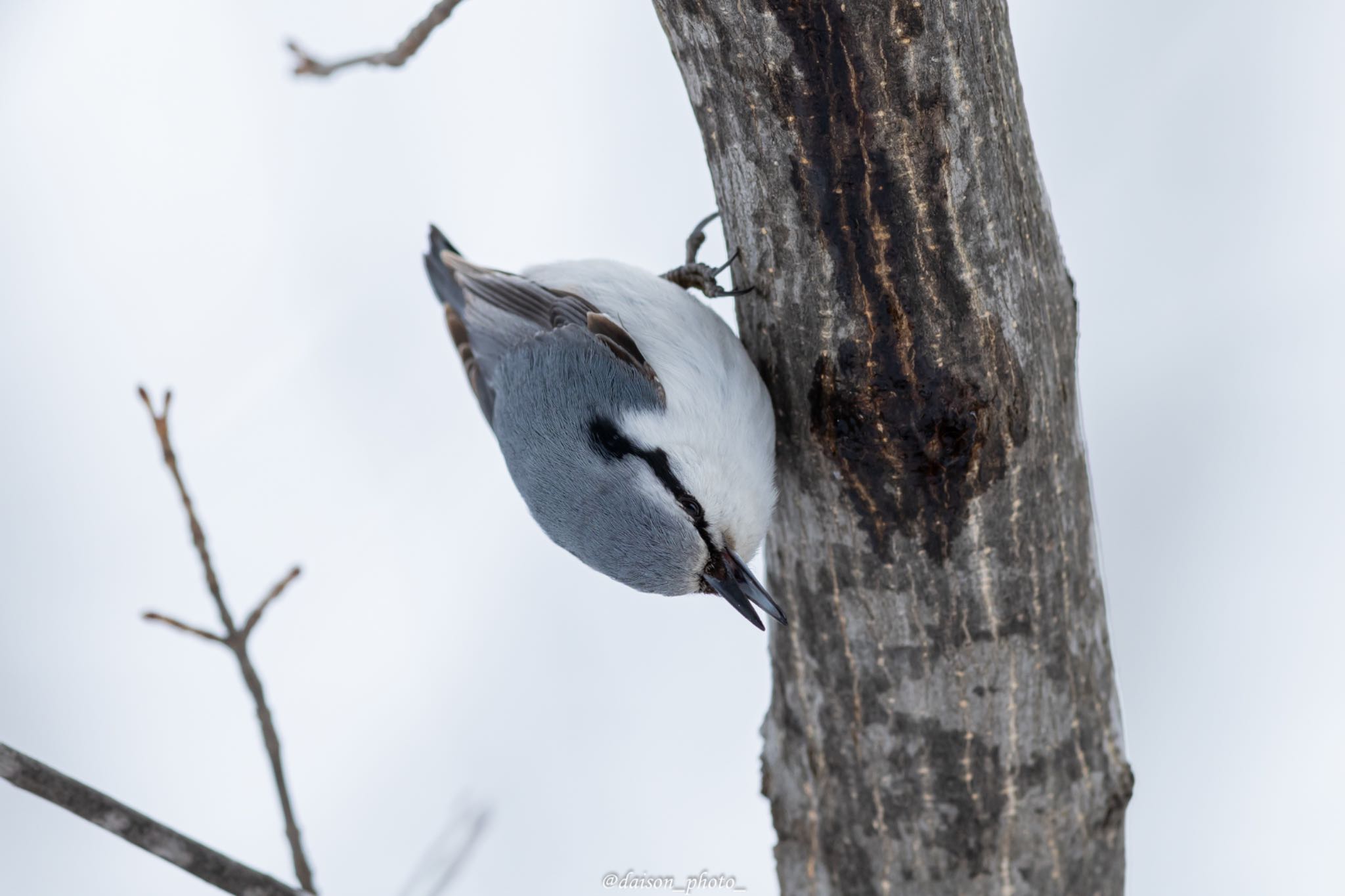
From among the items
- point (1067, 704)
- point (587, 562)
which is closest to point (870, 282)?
point (587, 562)

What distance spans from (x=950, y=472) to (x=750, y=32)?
23.5 inches

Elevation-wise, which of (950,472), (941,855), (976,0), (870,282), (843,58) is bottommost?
(941,855)

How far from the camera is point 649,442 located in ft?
4.99

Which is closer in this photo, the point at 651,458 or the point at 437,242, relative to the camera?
the point at 651,458

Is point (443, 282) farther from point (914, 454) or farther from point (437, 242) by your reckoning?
point (914, 454)

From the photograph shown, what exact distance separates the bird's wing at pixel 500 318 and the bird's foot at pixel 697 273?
0.15 metres

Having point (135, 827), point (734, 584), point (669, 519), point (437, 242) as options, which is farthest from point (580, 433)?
point (437, 242)

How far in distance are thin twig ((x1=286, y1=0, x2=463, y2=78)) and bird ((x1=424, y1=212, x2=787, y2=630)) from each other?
0.44 m

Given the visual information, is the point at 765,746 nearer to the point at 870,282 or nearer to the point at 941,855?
the point at 941,855

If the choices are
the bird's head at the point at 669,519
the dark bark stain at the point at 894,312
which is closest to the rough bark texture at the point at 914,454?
the dark bark stain at the point at 894,312

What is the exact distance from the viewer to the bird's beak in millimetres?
1475

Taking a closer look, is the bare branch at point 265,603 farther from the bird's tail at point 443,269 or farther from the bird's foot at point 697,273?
the bird's tail at point 443,269

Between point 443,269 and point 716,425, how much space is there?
90cm

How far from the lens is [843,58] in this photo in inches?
46.1
